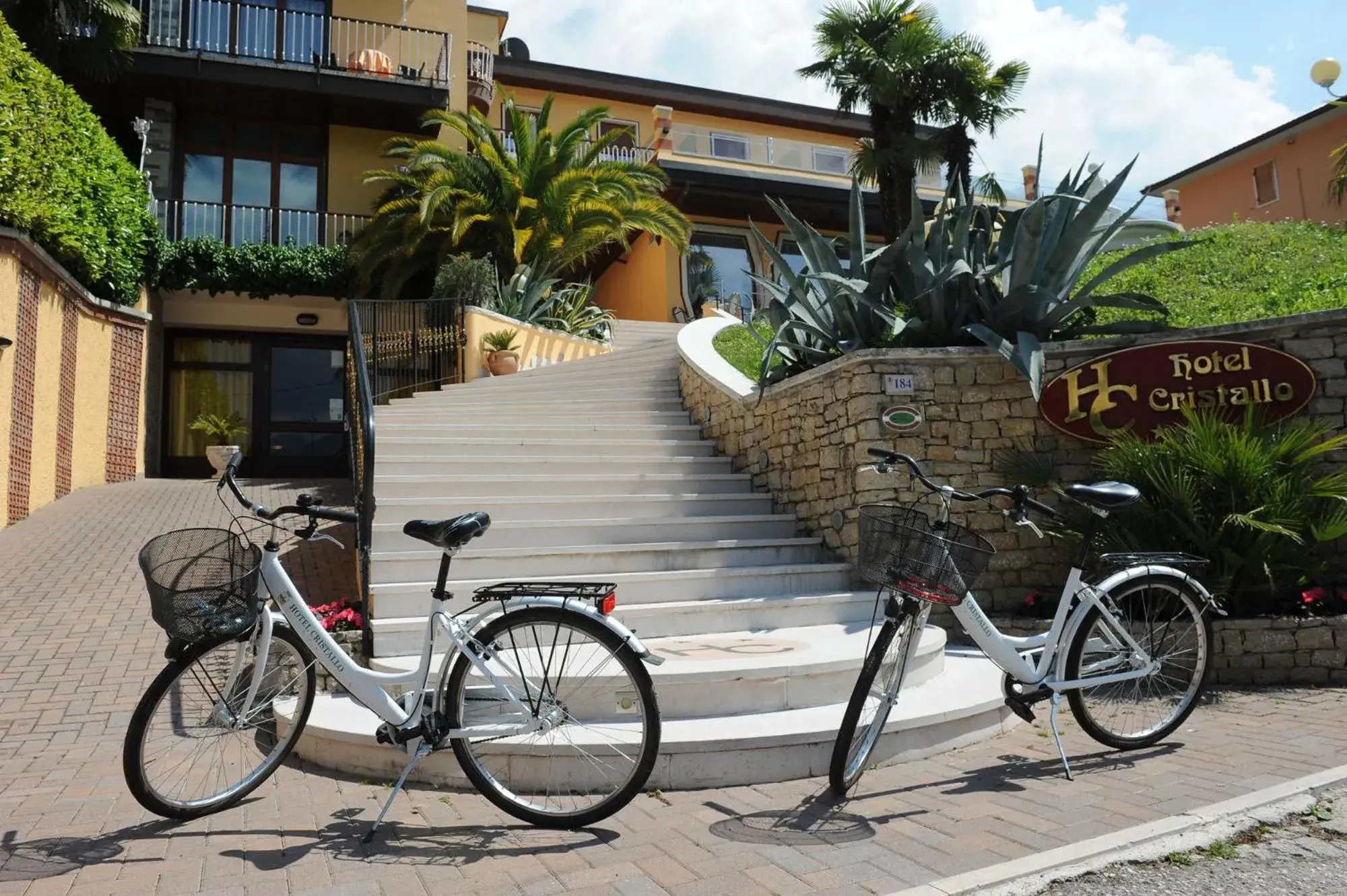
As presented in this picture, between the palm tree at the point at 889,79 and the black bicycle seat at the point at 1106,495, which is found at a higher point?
the palm tree at the point at 889,79

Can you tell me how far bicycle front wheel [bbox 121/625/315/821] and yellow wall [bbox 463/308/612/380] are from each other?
928 centimetres

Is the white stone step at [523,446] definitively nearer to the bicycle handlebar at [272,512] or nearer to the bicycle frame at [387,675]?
the bicycle handlebar at [272,512]

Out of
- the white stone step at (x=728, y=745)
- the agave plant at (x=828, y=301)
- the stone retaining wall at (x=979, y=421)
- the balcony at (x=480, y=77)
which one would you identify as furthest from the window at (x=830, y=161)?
the white stone step at (x=728, y=745)

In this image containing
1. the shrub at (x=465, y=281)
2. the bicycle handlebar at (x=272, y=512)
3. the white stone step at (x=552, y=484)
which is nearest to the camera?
the bicycle handlebar at (x=272, y=512)

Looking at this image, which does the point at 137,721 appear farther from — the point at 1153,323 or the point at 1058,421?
the point at 1153,323

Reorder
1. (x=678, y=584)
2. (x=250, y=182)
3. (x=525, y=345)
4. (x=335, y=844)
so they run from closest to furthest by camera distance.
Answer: (x=335, y=844) → (x=678, y=584) → (x=525, y=345) → (x=250, y=182)

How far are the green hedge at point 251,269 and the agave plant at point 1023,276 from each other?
40.6ft

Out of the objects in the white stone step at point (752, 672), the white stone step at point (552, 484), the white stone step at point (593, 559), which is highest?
the white stone step at point (552, 484)

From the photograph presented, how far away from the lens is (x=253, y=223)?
16875 millimetres

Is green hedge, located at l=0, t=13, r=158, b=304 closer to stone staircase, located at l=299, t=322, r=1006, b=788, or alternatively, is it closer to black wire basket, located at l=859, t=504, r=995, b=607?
stone staircase, located at l=299, t=322, r=1006, b=788

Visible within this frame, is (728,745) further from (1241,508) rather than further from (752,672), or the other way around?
(1241,508)

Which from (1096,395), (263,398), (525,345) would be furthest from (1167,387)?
(263,398)

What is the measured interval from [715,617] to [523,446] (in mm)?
3397

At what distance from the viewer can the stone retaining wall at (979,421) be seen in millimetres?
6105
